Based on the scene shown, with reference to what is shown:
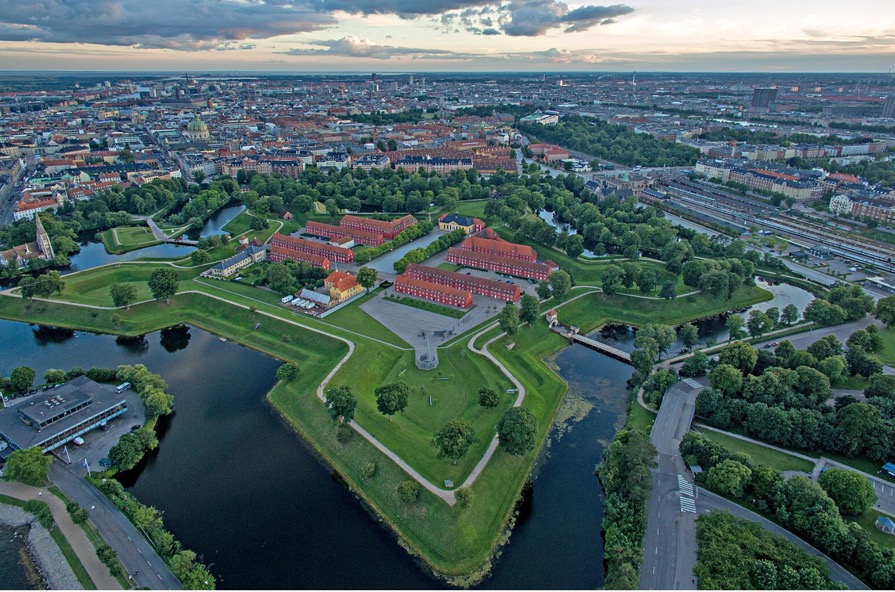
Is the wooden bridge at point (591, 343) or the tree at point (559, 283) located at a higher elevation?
the tree at point (559, 283)

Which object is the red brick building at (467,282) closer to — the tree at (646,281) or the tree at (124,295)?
the tree at (646,281)

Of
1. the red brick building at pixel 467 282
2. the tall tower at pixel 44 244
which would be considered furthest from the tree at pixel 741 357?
the tall tower at pixel 44 244

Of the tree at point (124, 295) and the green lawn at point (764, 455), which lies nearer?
the green lawn at point (764, 455)

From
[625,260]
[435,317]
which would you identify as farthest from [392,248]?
[625,260]

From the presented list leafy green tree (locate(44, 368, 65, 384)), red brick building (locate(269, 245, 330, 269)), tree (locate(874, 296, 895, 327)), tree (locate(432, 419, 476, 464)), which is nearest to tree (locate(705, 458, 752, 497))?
tree (locate(432, 419, 476, 464))

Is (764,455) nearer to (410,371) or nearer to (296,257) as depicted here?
(410,371)

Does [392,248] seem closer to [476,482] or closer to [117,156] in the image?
[476,482]
